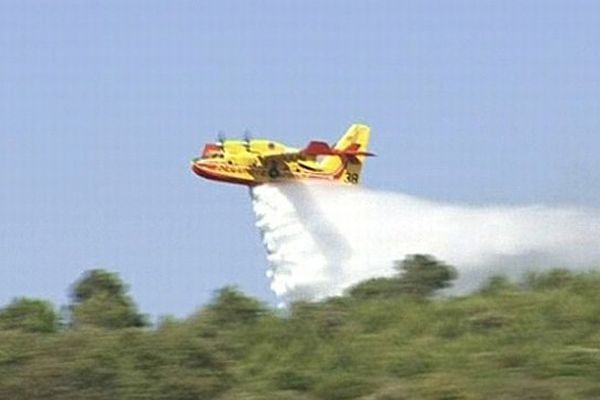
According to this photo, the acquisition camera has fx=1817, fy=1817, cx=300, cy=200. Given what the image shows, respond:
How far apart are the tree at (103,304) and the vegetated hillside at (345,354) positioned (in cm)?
172

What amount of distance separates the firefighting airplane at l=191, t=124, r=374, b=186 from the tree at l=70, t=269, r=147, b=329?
24074 mm

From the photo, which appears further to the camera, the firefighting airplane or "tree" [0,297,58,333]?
the firefighting airplane

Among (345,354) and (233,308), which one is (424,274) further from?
(345,354)

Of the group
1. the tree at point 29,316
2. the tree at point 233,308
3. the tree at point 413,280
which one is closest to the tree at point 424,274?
the tree at point 413,280

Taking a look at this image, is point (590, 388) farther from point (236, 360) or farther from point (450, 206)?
point (450, 206)

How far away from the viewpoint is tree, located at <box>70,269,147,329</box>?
34.3 metres

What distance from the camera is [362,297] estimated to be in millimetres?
40219

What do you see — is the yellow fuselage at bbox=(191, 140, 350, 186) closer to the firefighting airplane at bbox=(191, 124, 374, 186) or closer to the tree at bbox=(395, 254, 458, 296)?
the firefighting airplane at bbox=(191, 124, 374, 186)

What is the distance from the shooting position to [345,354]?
26203 millimetres

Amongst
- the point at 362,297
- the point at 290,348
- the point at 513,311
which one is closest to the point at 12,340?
the point at 290,348

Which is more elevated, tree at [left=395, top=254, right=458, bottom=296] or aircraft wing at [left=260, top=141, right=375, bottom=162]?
aircraft wing at [left=260, top=141, right=375, bottom=162]

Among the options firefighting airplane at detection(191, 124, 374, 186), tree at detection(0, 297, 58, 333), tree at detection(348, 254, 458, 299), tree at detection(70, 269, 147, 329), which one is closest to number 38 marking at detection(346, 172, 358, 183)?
firefighting airplane at detection(191, 124, 374, 186)

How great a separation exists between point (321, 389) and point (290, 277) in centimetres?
4249

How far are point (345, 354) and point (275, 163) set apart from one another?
44413 millimetres
